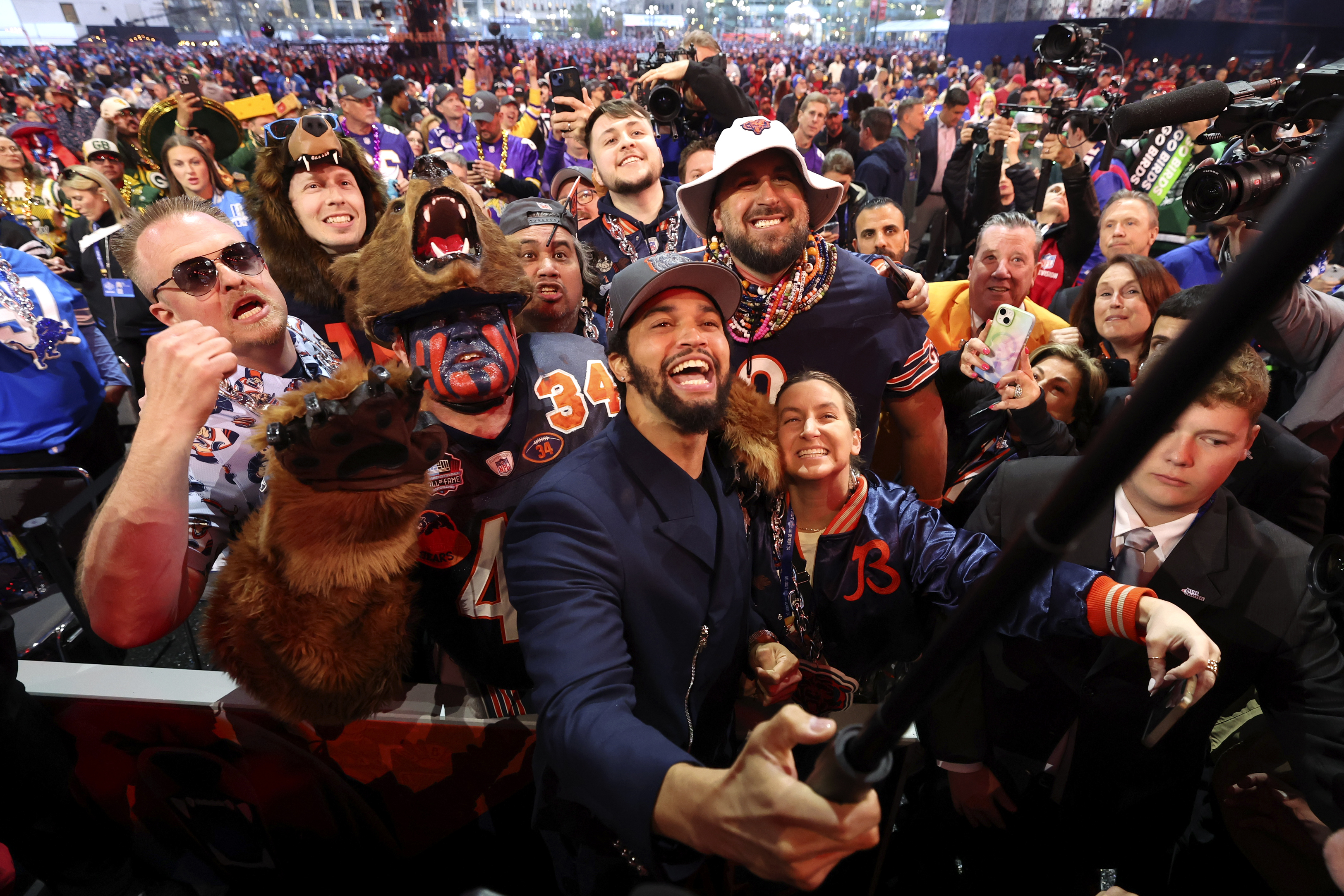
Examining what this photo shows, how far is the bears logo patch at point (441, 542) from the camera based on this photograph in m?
1.77

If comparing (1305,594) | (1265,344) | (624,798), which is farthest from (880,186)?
(624,798)

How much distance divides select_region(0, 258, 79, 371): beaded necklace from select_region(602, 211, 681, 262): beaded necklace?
257 cm

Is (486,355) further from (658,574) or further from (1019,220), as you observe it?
(1019,220)

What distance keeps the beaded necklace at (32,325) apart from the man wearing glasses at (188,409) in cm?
142

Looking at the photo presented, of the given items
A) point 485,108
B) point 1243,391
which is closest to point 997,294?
point 1243,391

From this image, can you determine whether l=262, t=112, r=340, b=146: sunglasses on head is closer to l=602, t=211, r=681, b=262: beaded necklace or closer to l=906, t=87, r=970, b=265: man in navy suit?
l=602, t=211, r=681, b=262: beaded necklace

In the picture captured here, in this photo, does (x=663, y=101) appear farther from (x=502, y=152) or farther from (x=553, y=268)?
(x=502, y=152)

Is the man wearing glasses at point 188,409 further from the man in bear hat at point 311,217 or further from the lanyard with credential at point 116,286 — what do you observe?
the lanyard with credential at point 116,286

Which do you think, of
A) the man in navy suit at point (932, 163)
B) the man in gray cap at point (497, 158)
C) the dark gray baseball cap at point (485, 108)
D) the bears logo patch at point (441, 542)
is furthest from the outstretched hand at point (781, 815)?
the dark gray baseball cap at point (485, 108)

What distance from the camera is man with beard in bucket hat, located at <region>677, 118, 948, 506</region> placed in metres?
2.36

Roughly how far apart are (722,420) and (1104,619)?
3.45 feet

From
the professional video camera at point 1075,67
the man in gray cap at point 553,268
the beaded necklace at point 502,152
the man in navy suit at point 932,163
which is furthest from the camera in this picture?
the beaded necklace at point 502,152

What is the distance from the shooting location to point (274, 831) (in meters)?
1.96

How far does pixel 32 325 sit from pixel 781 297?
10.5 ft
